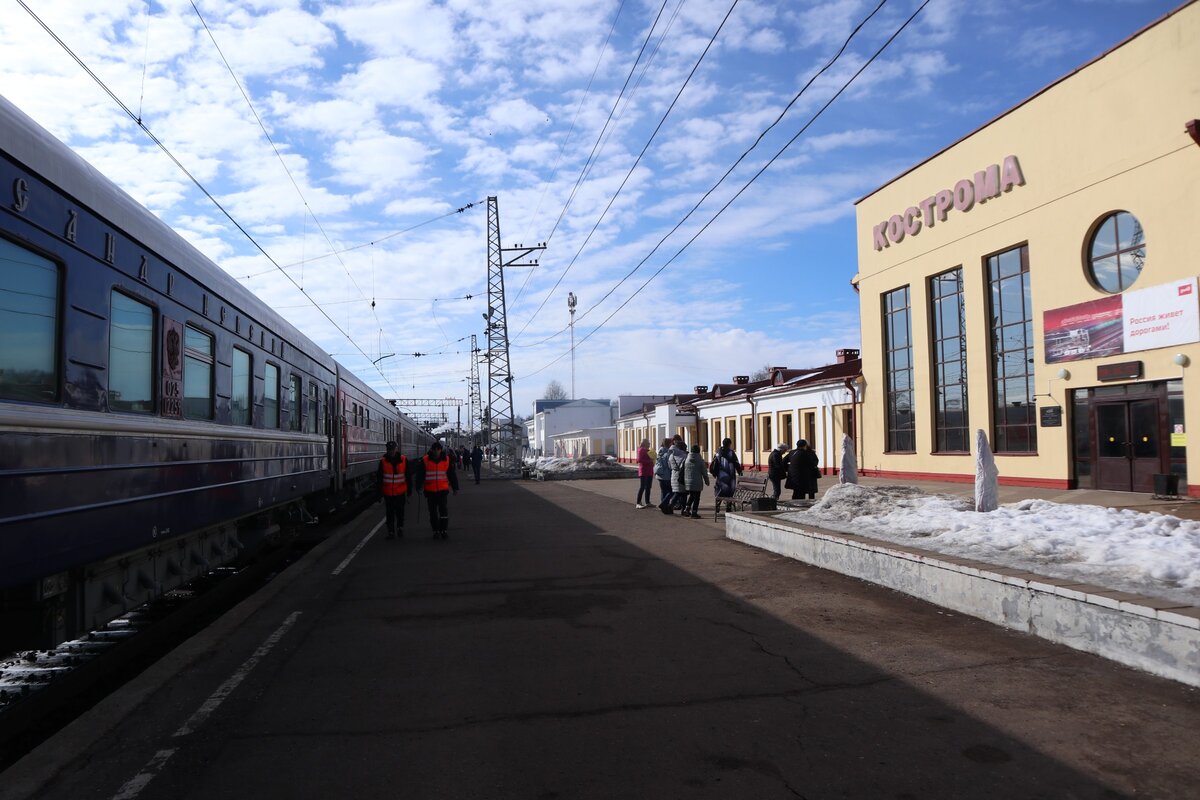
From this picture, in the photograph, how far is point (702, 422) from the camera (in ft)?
143

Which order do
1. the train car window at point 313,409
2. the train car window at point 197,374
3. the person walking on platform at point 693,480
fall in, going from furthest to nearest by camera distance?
the person walking on platform at point 693,480 < the train car window at point 313,409 < the train car window at point 197,374

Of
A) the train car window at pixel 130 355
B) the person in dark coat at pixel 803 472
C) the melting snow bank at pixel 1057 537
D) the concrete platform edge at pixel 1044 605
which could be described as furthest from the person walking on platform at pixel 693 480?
the train car window at pixel 130 355

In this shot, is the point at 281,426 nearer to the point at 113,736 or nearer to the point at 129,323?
the point at 129,323

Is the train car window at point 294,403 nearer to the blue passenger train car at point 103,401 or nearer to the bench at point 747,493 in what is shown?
the blue passenger train car at point 103,401

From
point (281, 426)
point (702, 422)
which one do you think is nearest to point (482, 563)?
point (281, 426)

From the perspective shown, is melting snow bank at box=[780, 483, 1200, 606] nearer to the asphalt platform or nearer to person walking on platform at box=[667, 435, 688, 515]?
the asphalt platform

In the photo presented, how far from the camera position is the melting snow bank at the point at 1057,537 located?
21.0ft

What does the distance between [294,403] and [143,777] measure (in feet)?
26.4

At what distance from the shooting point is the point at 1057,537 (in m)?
7.95

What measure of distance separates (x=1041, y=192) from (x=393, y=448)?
1574 centimetres

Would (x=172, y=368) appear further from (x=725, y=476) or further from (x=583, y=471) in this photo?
(x=583, y=471)

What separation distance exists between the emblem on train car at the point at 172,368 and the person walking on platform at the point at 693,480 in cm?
1128

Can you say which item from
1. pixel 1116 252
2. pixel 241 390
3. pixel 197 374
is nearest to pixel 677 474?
pixel 241 390

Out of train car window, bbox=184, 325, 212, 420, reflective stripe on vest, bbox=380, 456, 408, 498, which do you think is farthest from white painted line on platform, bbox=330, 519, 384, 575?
train car window, bbox=184, 325, 212, 420
